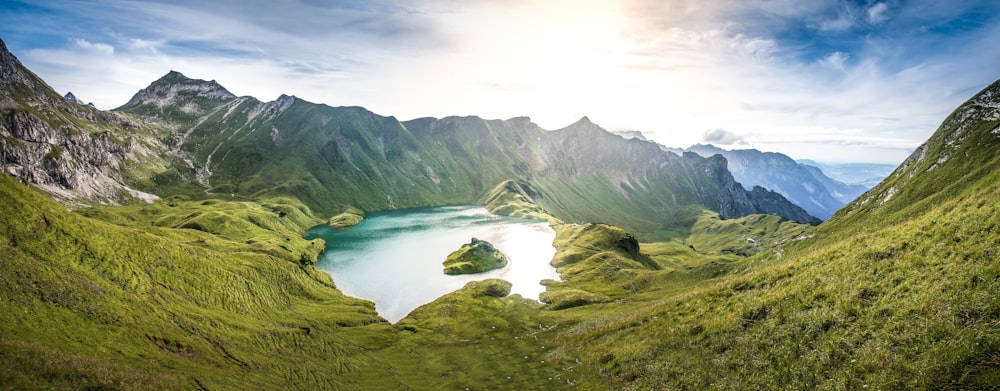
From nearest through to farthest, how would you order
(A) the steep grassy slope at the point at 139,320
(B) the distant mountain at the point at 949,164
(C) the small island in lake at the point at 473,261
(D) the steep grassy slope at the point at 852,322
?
1. (D) the steep grassy slope at the point at 852,322
2. (A) the steep grassy slope at the point at 139,320
3. (B) the distant mountain at the point at 949,164
4. (C) the small island in lake at the point at 473,261

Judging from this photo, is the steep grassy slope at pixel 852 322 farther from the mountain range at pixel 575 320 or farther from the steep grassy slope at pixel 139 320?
the steep grassy slope at pixel 139 320

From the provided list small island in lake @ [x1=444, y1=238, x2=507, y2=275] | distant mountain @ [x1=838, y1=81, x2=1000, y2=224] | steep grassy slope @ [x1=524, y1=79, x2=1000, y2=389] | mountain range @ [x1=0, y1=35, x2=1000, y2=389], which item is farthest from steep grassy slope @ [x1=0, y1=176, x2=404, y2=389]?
distant mountain @ [x1=838, y1=81, x2=1000, y2=224]

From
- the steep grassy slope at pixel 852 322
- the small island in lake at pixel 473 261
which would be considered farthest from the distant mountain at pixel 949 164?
the small island in lake at pixel 473 261

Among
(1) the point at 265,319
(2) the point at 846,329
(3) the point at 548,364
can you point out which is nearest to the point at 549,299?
(3) the point at 548,364

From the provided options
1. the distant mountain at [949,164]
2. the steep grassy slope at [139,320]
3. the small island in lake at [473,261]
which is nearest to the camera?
the steep grassy slope at [139,320]

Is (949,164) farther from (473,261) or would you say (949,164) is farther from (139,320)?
(473,261)

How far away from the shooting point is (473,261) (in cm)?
18575

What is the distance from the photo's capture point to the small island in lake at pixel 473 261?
582ft

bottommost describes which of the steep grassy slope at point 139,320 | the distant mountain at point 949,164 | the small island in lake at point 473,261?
the small island in lake at point 473,261

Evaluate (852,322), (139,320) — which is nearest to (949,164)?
(852,322)

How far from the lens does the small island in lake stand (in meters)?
177

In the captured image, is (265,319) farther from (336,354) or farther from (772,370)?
(772,370)

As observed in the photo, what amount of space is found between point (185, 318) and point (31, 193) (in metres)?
30.3

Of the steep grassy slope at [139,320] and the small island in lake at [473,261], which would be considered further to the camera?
the small island in lake at [473,261]
